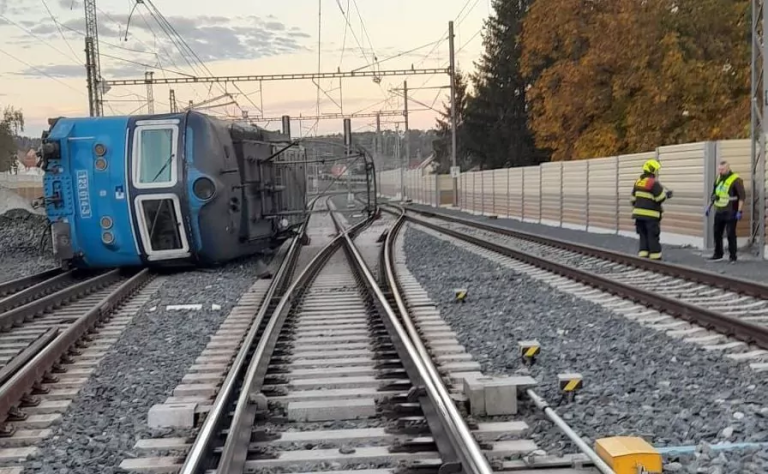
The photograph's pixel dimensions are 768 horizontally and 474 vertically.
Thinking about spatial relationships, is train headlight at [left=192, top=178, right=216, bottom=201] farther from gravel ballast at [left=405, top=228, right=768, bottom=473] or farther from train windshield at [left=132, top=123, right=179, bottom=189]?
gravel ballast at [left=405, top=228, right=768, bottom=473]

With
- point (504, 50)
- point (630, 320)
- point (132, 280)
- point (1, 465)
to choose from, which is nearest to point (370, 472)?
point (1, 465)

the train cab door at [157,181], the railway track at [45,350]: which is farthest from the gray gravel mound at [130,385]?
the train cab door at [157,181]

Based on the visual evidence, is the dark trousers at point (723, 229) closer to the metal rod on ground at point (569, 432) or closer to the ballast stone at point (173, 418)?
the metal rod on ground at point (569, 432)

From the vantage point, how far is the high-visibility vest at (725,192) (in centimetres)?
1456

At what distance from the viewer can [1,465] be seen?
5.26 m

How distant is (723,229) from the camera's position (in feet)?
49.9

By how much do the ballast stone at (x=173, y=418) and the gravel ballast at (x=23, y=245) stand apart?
44.0 feet

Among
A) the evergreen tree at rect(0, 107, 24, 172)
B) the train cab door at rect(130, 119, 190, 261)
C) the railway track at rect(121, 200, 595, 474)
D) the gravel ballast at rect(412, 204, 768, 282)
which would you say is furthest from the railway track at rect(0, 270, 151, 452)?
the evergreen tree at rect(0, 107, 24, 172)

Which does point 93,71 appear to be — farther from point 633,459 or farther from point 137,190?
point 633,459

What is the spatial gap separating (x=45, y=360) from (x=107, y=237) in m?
7.95

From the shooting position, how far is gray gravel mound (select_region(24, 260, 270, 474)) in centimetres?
531

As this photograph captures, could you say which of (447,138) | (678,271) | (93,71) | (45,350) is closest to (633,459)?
(45,350)

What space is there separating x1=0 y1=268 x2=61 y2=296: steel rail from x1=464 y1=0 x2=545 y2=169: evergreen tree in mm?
39695

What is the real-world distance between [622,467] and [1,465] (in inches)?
148
